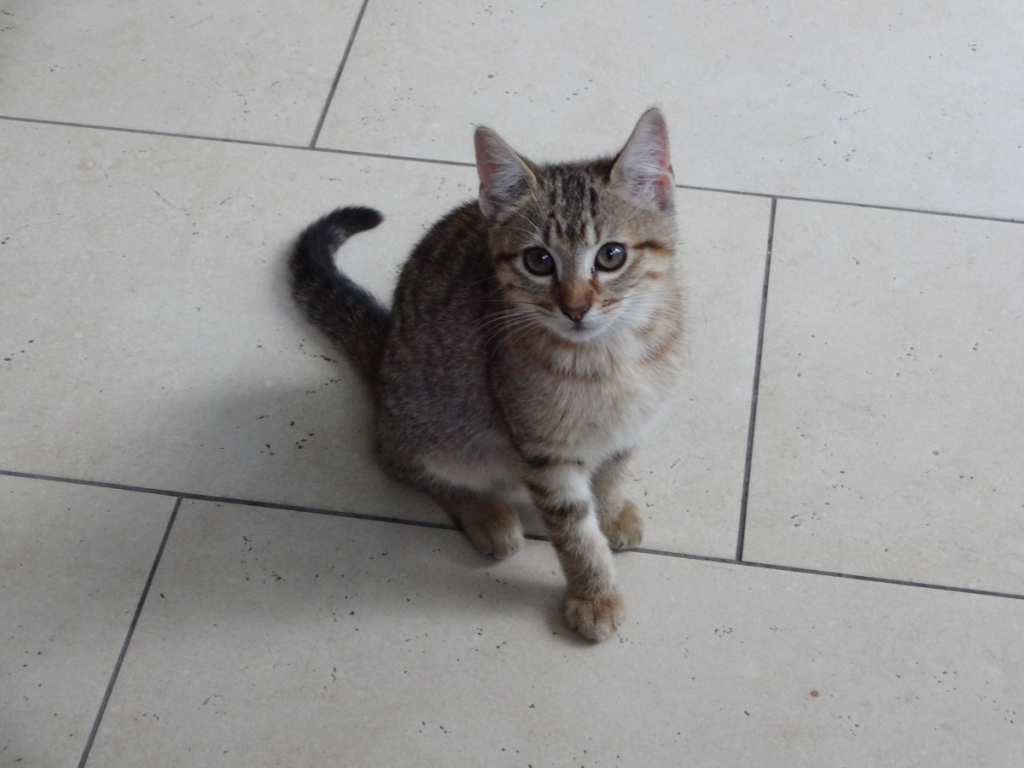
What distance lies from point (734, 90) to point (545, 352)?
113 centimetres

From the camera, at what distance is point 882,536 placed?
5.46 ft

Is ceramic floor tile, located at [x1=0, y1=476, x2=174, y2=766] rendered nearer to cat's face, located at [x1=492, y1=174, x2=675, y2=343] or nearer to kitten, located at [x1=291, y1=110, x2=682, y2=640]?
kitten, located at [x1=291, y1=110, x2=682, y2=640]

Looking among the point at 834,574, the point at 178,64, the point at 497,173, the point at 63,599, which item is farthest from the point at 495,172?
the point at 178,64

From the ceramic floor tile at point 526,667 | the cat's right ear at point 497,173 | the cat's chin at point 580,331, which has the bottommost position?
the ceramic floor tile at point 526,667

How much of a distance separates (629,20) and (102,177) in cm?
130

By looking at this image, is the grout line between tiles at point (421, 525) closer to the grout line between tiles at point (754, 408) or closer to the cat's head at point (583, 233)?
the grout line between tiles at point (754, 408)

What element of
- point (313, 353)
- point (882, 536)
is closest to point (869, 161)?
point (882, 536)

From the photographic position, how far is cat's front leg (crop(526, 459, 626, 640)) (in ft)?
4.86

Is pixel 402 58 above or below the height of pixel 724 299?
above

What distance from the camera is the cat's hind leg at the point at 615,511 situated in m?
1.62

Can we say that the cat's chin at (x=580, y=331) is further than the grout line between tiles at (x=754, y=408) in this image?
No

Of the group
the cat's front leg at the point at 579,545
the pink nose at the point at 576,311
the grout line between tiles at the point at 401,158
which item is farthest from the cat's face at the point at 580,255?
the grout line between tiles at the point at 401,158

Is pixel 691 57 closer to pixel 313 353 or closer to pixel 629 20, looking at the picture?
pixel 629 20

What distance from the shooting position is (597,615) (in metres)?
1.55
